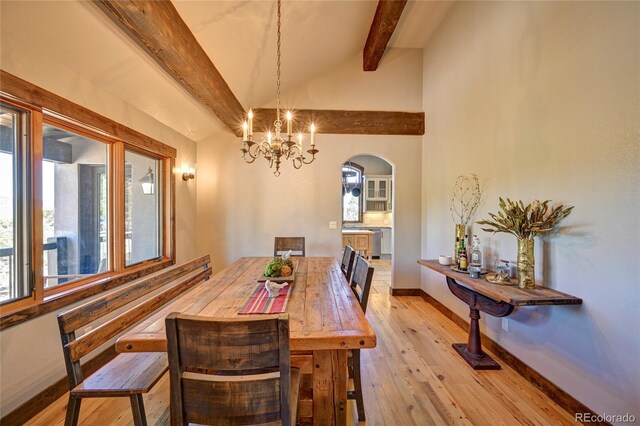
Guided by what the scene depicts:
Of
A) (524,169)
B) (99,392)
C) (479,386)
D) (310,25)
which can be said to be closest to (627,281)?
(524,169)

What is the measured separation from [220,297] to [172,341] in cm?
83

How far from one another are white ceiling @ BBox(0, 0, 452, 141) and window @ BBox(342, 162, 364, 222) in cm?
388

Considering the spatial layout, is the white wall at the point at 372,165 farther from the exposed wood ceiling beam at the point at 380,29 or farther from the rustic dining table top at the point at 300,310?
the rustic dining table top at the point at 300,310

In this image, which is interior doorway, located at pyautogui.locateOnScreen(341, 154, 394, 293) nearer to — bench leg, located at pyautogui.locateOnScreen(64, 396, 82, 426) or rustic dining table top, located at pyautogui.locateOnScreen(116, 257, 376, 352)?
rustic dining table top, located at pyautogui.locateOnScreen(116, 257, 376, 352)

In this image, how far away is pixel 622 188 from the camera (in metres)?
1.54

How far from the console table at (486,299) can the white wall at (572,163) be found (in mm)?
194

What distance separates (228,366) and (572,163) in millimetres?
2454

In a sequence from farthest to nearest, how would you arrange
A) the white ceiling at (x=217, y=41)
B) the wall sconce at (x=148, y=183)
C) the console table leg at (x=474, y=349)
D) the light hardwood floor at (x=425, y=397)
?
the wall sconce at (x=148, y=183) < the console table leg at (x=474, y=349) < the light hardwood floor at (x=425, y=397) < the white ceiling at (x=217, y=41)

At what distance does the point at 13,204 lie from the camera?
1.72m

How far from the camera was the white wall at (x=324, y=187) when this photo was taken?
420 centimetres

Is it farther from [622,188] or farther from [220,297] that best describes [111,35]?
[622,188]

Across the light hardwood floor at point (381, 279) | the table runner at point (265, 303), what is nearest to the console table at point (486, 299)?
the table runner at point (265, 303)

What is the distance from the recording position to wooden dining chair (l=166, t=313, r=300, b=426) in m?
0.93

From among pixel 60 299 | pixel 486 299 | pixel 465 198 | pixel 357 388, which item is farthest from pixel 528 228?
pixel 60 299
